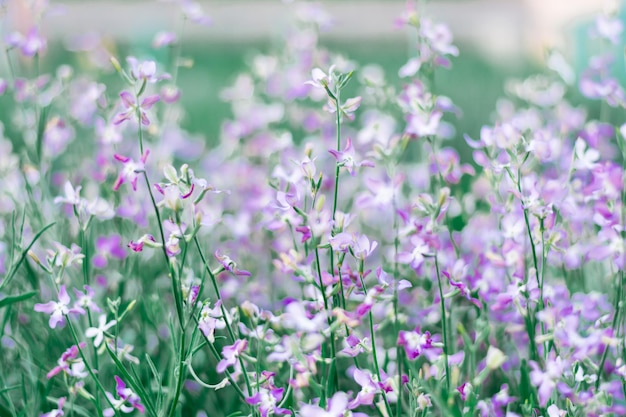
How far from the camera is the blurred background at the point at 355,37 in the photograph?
11.5 ft

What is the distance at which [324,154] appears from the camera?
6.68ft

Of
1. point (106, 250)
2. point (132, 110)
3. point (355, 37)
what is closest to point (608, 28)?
point (132, 110)

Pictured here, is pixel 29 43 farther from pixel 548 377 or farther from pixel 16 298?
pixel 548 377

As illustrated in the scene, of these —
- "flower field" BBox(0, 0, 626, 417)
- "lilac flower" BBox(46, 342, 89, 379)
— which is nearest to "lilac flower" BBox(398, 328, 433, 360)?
"flower field" BBox(0, 0, 626, 417)

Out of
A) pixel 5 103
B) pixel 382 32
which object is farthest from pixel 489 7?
pixel 5 103

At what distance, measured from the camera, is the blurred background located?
3.51 meters

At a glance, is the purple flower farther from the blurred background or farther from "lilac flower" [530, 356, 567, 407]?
the blurred background

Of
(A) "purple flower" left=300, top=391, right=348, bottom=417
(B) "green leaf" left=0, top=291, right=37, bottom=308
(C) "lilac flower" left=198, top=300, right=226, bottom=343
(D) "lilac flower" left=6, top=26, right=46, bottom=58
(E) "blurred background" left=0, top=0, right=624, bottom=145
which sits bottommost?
(E) "blurred background" left=0, top=0, right=624, bottom=145

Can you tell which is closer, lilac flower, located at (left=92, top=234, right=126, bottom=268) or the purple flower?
the purple flower

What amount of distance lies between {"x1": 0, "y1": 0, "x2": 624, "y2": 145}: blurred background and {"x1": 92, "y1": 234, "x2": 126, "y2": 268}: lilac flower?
481mm

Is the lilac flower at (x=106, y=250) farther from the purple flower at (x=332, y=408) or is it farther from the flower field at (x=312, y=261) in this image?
the purple flower at (x=332, y=408)

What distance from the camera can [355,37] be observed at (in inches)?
395

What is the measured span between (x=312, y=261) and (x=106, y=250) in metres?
0.62

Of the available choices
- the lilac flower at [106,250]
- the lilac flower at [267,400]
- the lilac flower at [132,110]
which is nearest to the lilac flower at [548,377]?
the lilac flower at [267,400]
